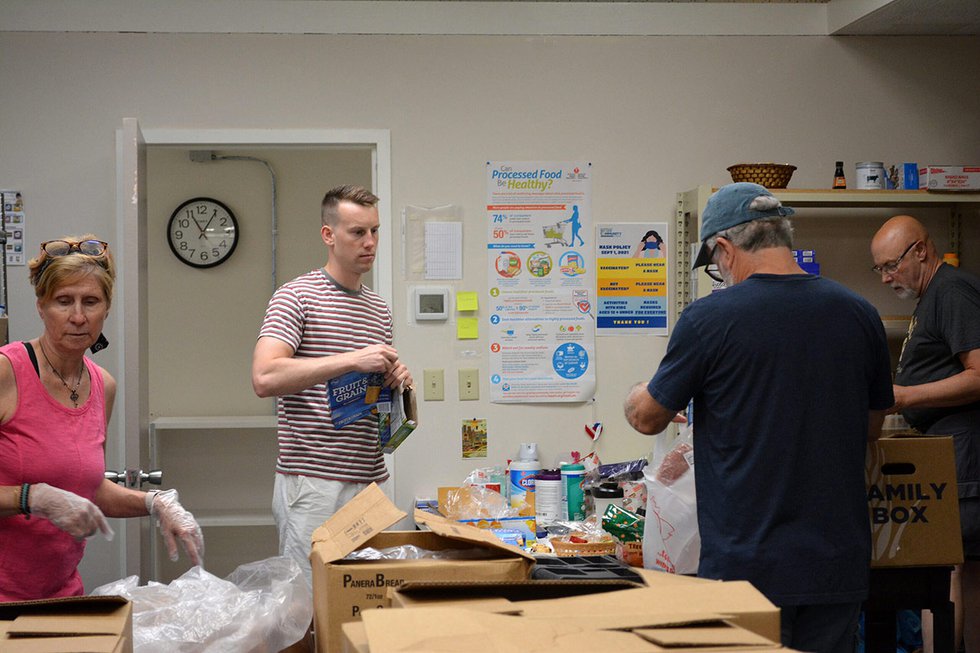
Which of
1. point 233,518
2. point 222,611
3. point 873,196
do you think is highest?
point 873,196

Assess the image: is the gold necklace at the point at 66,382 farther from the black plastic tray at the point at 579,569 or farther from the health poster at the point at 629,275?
the health poster at the point at 629,275

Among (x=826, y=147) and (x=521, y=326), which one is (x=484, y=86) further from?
(x=826, y=147)

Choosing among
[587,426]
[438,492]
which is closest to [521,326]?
[587,426]

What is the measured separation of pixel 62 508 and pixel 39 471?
0.53 ft

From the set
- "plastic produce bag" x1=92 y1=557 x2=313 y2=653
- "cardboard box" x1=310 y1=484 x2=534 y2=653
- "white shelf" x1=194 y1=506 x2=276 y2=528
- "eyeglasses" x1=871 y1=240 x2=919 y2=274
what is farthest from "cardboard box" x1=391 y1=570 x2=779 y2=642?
"white shelf" x1=194 y1=506 x2=276 y2=528

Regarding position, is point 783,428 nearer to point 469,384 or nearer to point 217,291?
point 469,384

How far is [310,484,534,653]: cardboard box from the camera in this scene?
59.1 inches

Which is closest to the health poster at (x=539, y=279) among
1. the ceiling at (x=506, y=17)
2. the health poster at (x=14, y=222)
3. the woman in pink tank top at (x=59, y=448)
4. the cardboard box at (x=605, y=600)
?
the ceiling at (x=506, y=17)

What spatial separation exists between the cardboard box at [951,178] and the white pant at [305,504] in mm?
2428

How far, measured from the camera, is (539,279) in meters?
3.88

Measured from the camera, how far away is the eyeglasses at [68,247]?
200 centimetres

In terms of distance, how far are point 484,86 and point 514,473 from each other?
4.87 ft

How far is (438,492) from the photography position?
3646 mm

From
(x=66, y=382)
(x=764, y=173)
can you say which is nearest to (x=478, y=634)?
(x=66, y=382)
